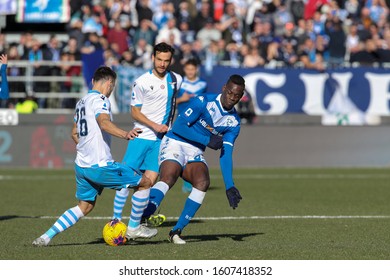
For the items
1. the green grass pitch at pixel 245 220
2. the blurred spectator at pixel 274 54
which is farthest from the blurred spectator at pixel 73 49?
the blurred spectator at pixel 274 54

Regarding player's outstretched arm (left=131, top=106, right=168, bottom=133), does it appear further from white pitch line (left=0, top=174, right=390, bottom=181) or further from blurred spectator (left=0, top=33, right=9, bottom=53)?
blurred spectator (left=0, top=33, right=9, bottom=53)

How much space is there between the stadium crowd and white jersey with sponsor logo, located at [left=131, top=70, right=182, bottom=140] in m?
11.6

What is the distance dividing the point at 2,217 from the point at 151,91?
10.3 ft

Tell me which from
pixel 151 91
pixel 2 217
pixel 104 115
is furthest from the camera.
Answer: pixel 2 217

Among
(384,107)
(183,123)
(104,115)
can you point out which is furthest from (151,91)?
(384,107)

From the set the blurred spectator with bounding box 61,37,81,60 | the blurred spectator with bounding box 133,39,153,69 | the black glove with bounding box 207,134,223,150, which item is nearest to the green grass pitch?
the black glove with bounding box 207,134,223,150

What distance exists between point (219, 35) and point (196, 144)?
15.5 meters

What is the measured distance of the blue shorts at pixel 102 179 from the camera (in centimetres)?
1074

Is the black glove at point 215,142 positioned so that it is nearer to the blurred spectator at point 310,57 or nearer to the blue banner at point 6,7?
the blue banner at point 6,7

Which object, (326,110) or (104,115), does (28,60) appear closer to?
(326,110)

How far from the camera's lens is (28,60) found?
25328mm

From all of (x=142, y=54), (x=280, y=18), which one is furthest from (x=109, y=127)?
(x=280, y=18)

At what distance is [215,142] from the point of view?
1170 cm

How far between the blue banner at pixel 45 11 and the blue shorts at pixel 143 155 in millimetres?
12260
